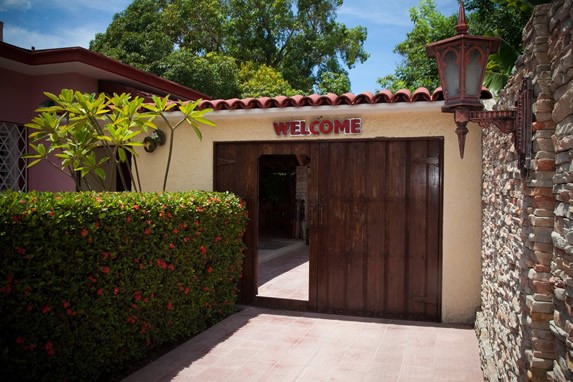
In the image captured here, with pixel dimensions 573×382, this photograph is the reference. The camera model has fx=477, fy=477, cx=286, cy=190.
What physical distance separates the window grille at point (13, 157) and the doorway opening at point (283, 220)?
482 centimetres

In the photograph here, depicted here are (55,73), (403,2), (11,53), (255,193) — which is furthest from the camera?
(403,2)

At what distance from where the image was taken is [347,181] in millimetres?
6695

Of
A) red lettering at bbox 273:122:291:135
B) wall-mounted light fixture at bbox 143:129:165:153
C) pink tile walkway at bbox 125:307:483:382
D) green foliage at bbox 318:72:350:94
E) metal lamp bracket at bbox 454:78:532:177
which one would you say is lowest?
pink tile walkway at bbox 125:307:483:382

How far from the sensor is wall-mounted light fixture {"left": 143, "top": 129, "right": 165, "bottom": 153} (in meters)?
7.52

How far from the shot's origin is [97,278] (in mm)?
4129

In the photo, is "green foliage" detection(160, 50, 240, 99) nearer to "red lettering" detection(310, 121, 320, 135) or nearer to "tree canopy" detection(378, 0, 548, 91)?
"tree canopy" detection(378, 0, 548, 91)

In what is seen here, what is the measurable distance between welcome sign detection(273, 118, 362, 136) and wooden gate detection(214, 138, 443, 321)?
0.56ft

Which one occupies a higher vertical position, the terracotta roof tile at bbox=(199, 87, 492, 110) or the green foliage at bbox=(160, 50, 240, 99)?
the green foliage at bbox=(160, 50, 240, 99)

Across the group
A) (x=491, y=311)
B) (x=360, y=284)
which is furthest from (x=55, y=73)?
(x=491, y=311)

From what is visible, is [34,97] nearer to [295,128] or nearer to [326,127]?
[295,128]

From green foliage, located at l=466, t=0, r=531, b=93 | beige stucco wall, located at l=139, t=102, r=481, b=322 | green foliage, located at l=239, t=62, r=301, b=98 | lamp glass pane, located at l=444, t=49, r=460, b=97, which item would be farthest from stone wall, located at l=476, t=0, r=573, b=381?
green foliage, located at l=239, t=62, r=301, b=98

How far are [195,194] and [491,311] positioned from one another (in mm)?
3683

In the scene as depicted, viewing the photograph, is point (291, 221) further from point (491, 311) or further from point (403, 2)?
point (403, 2)

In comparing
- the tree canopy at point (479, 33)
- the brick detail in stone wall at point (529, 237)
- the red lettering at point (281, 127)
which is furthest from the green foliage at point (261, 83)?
the brick detail in stone wall at point (529, 237)
